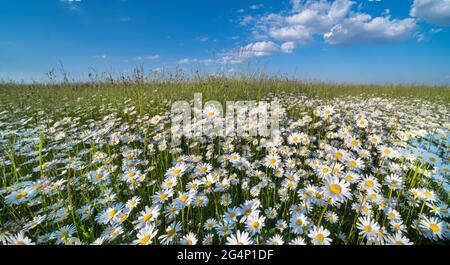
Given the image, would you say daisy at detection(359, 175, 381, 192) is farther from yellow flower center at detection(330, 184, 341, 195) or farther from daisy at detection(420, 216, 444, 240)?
yellow flower center at detection(330, 184, 341, 195)

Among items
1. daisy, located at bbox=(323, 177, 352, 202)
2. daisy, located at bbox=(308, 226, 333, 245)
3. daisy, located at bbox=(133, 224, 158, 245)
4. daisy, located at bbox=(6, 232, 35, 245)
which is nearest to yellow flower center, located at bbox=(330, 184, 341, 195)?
daisy, located at bbox=(323, 177, 352, 202)

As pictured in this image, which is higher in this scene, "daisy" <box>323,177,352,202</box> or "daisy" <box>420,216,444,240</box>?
"daisy" <box>323,177,352,202</box>

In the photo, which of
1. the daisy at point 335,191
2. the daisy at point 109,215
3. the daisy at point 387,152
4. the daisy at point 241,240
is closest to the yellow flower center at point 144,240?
the daisy at point 109,215

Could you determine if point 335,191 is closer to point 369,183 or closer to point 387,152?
point 369,183

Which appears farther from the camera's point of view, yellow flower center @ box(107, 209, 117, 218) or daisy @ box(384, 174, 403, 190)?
daisy @ box(384, 174, 403, 190)

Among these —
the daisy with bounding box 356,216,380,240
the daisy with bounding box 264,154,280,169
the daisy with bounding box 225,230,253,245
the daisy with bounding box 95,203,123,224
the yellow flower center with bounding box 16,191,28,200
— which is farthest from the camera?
the daisy with bounding box 264,154,280,169

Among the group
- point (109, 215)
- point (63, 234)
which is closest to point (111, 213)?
point (109, 215)

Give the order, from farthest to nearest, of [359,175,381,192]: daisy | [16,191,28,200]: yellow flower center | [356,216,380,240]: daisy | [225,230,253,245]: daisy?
[16,191,28,200]: yellow flower center, [359,175,381,192]: daisy, [356,216,380,240]: daisy, [225,230,253,245]: daisy

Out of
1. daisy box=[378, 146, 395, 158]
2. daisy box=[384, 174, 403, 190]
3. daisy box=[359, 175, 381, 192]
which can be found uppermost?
daisy box=[378, 146, 395, 158]

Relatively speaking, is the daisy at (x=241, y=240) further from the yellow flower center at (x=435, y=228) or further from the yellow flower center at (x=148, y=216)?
the yellow flower center at (x=435, y=228)
